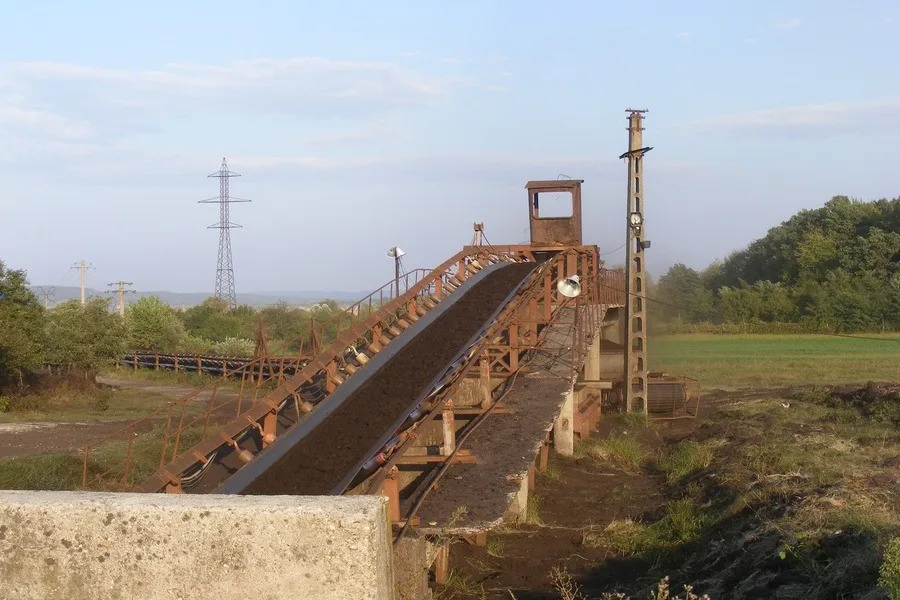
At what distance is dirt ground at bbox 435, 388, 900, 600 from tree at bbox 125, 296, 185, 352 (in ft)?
125

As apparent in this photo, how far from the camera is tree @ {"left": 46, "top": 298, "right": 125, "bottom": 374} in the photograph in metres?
33.8

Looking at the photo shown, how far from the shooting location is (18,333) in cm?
3025

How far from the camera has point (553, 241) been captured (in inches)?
987

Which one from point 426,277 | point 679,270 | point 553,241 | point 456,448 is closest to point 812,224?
point 679,270

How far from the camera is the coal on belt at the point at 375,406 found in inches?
431

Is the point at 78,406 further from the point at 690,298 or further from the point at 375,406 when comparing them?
the point at 690,298

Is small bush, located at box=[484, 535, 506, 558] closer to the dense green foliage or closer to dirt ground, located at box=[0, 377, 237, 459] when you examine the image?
dirt ground, located at box=[0, 377, 237, 459]

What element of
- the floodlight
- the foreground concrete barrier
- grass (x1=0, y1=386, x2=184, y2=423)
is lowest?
grass (x1=0, y1=386, x2=184, y2=423)

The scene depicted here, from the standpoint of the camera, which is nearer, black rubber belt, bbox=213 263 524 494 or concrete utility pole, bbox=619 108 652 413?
black rubber belt, bbox=213 263 524 494

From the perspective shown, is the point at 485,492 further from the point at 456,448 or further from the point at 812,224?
the point at 812,224

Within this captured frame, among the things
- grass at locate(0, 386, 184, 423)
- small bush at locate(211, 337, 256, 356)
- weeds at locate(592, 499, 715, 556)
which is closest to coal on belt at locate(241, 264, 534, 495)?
weeds at locate(592, 499, 715, 556)

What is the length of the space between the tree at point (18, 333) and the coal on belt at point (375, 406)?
16370 mm

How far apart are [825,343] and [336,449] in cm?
4252

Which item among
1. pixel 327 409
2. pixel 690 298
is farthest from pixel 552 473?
pixel 690 298
